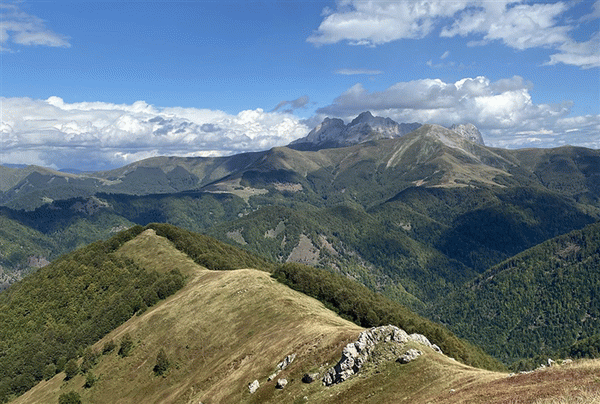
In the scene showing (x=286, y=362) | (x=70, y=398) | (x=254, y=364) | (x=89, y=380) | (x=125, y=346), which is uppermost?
(x=286, y=362)

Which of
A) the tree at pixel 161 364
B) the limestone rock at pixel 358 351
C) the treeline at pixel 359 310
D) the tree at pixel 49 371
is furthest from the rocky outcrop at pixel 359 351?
the tree at pixel 49 371

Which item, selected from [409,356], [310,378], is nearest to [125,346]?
[310,378]

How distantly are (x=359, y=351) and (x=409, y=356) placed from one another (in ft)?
30.1

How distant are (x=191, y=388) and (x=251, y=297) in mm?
40781

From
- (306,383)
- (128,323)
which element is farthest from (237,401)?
(128,323)

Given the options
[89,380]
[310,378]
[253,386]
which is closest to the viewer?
[310,378]

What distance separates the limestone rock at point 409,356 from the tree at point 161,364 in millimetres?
81188

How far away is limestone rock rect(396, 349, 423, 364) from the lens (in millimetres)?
64938

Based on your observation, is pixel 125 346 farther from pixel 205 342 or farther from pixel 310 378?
pixel 310 378

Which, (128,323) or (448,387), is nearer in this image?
(448,387)

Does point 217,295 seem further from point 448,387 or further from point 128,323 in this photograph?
point 448,387

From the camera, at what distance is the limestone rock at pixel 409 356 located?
64938 mm

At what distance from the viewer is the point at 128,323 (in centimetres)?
17475

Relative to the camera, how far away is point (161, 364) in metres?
122
